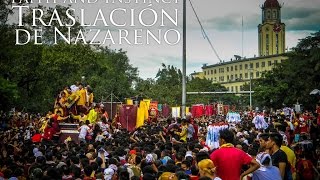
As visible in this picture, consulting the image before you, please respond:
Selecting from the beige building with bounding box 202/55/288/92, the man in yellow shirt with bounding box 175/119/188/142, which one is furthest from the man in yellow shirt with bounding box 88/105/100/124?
the beige building with bounding box 202/55/288/92

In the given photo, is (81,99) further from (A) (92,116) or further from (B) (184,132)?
(B) (184,132)

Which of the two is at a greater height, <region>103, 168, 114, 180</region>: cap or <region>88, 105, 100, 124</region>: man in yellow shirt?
<region>88, 105, 100, 124</region>: man in yellow shirt

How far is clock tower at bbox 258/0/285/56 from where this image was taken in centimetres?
13662

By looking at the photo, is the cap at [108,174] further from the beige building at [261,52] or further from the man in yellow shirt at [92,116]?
the beige building at [261,52]

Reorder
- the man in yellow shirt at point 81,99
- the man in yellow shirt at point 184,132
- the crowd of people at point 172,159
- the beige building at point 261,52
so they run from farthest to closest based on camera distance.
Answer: the beige building at point 261,52 < the man in yellow shirt at point 81,99 < the man in yellow shirt at point 184,132 < the crowd of people at point 172,159

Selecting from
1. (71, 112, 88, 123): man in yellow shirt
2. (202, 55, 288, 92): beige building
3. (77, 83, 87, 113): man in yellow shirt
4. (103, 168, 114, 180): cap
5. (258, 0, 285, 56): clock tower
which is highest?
(258, 0, 285, 56): clock tower

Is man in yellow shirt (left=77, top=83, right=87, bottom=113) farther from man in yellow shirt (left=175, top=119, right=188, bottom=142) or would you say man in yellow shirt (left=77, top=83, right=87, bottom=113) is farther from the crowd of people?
man in yellow shirt (left=175, top=119, right=188, bottom=142)

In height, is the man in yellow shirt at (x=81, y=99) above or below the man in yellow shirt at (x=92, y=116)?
above

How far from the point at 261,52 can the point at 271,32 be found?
6.11 m

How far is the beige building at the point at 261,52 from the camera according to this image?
132125 mm

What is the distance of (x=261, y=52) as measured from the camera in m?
138

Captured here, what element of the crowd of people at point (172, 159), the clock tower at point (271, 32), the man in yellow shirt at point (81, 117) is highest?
the clock tower at point (271, 32)

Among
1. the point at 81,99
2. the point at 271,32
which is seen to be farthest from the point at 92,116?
the point at 271,32

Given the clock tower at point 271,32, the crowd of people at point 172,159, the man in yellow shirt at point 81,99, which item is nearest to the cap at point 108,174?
the crowd of people at point 172,159
